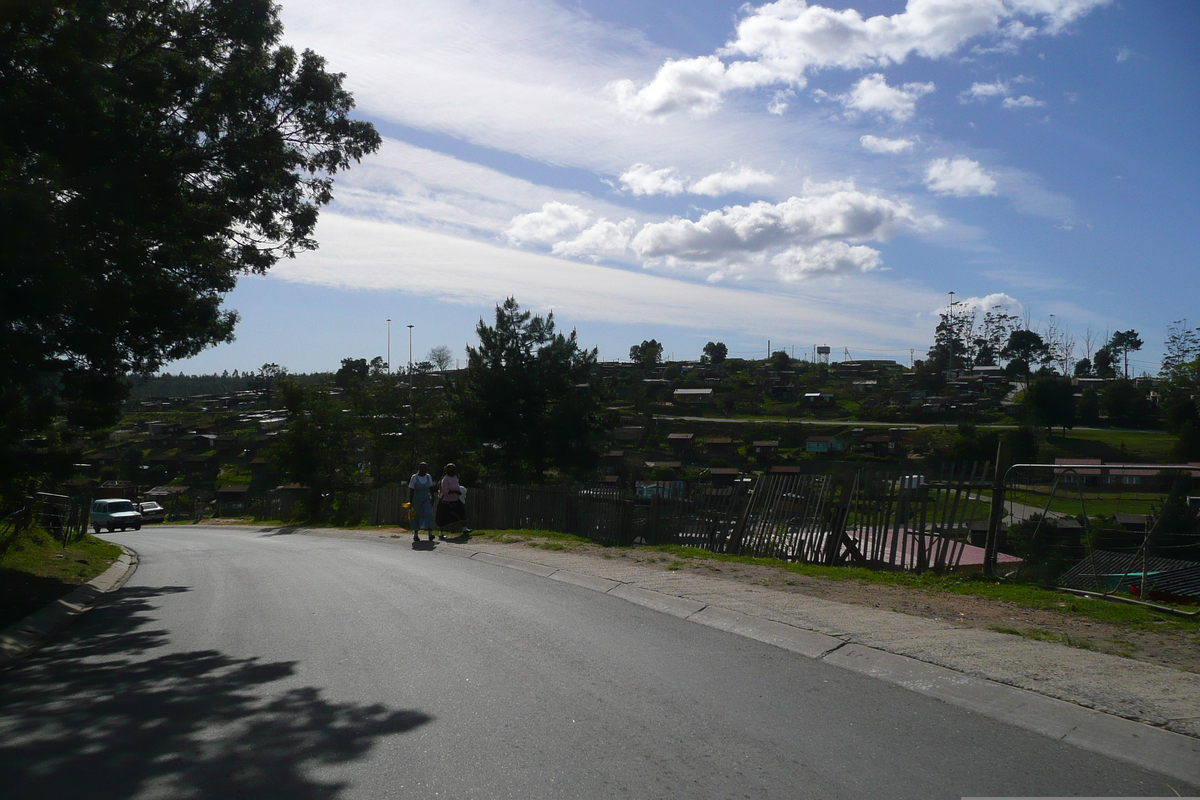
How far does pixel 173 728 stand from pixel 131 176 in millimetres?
6512

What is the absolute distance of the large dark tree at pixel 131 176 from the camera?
816cm

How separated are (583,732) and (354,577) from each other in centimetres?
764

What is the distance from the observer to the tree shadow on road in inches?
165

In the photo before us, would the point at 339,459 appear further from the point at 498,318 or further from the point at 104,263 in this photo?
the point at 104,263

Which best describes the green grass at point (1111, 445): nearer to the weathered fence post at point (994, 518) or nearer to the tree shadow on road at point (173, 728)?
the weathered fence post at point (994, 518)

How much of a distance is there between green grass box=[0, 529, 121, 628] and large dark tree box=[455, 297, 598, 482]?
15.2m

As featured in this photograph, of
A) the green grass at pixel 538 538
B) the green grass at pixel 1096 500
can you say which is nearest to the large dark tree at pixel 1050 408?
the green grass at pixel 538 538

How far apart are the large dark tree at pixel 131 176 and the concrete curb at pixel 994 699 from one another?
710cm

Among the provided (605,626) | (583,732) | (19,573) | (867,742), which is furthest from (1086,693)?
(19,573)

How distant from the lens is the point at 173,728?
5.05 m

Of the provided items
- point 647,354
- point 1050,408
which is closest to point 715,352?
point 647,354

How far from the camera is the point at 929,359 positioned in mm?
121625

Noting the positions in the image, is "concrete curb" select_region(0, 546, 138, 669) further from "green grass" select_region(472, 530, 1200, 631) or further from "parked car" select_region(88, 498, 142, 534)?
"parked car" select_region(88, 498, 142, 534)

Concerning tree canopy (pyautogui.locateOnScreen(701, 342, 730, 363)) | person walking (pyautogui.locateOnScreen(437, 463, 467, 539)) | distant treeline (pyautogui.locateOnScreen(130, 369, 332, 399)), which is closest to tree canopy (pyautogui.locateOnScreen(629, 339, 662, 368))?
tree canopy (pyautogui.locateOnScreen(701, 342, 730, 363))
